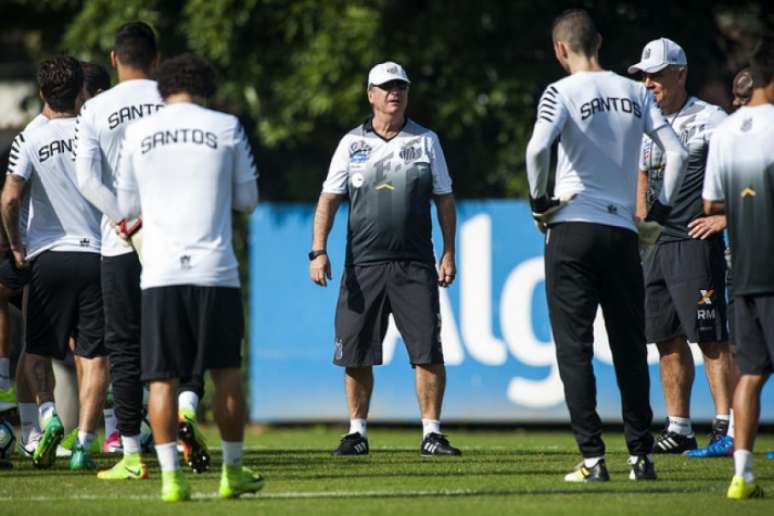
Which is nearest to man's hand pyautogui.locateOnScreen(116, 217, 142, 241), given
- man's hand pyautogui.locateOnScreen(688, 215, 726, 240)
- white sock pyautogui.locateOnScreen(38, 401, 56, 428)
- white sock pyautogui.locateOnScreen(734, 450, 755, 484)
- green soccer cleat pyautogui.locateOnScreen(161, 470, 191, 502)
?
green soccer cleat pyautogui.locateOnScreen(161, 470, 191, 502)

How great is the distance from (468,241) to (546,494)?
7.96m

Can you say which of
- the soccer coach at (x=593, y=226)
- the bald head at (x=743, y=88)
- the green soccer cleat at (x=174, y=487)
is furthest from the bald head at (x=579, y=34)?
the green soccer cleat at (x=174, y=487)

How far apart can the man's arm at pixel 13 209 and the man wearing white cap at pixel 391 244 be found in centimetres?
208

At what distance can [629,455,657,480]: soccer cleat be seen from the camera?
889 cm

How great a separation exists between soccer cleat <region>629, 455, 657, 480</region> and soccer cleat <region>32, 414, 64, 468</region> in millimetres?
3707

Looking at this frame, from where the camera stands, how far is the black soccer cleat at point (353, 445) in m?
11.1

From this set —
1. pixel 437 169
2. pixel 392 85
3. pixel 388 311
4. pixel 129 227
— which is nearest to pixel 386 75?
pixel 392 85

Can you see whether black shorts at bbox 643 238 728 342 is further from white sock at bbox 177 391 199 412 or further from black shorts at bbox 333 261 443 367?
white sock at bbox 177 391 199 412

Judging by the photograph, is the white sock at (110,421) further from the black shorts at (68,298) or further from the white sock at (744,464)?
the white sock at (744,464)

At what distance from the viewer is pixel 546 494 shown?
8.35 metres

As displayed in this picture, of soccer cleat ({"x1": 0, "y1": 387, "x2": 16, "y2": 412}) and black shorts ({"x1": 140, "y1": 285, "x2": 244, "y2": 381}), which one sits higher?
black shorts ({"x1": 140, "y1": 285, "x2": 244, "y2": 381})

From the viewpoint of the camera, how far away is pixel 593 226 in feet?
28.3

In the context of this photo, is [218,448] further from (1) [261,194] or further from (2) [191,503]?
(1) [261,194]

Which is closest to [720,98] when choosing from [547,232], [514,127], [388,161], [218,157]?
[514,127]
